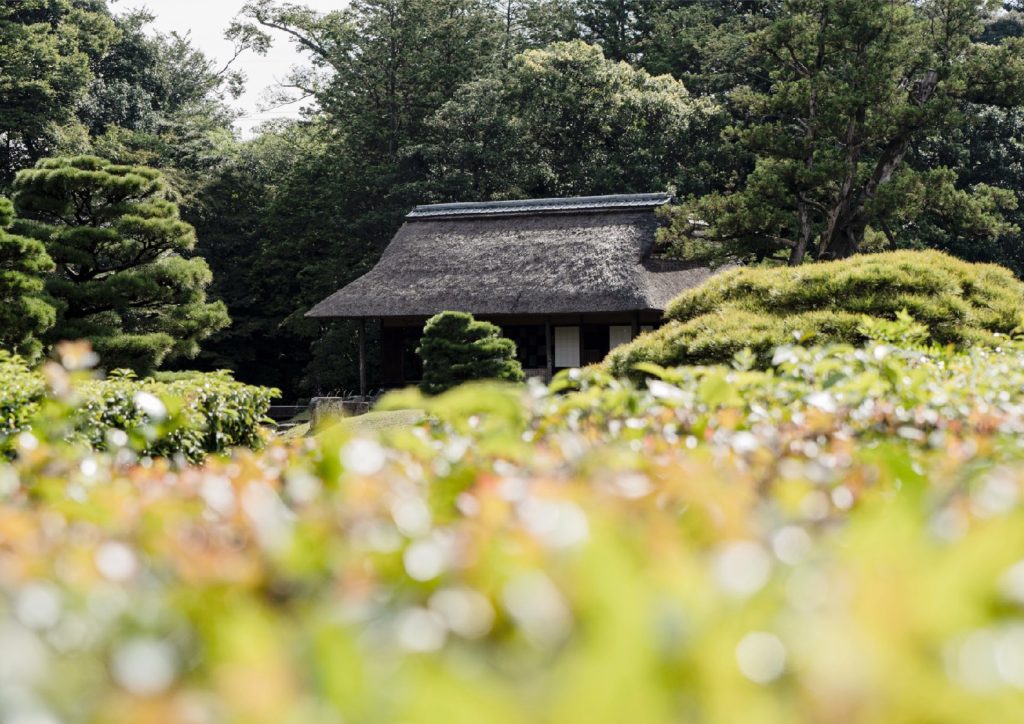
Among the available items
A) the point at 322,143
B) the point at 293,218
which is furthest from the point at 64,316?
the point at 322,143

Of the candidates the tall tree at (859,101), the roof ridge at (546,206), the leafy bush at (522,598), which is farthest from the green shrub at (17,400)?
the roof ridge at (546,206)

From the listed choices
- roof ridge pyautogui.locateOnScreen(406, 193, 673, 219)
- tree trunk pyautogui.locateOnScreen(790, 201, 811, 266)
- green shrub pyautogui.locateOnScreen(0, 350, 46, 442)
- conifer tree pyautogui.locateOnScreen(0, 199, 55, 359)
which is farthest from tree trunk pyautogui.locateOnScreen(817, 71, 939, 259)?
green shrub pyautogui.locateOnScreen(0, 350, 46, 442)

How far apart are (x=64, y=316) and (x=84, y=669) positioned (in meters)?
17.8

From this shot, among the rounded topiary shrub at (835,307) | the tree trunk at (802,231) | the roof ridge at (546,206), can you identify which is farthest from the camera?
the roof ridge at (546,206)

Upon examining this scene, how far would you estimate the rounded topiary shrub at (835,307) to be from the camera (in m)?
7.94

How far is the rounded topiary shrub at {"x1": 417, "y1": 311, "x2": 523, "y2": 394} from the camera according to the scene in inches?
608

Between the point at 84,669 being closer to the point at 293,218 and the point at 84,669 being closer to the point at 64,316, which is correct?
the point at 64,316

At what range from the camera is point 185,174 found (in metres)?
26.8

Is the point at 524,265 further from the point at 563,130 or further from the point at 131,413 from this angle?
the point at 131,413

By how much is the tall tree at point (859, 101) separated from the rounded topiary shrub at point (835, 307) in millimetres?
7103

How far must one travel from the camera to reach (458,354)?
615 inches

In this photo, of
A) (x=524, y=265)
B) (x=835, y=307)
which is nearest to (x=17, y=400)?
(x=835, y=307)

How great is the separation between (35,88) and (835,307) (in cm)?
2235

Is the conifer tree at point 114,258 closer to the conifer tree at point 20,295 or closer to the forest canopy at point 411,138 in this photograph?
the conifer tree at point 20,295
